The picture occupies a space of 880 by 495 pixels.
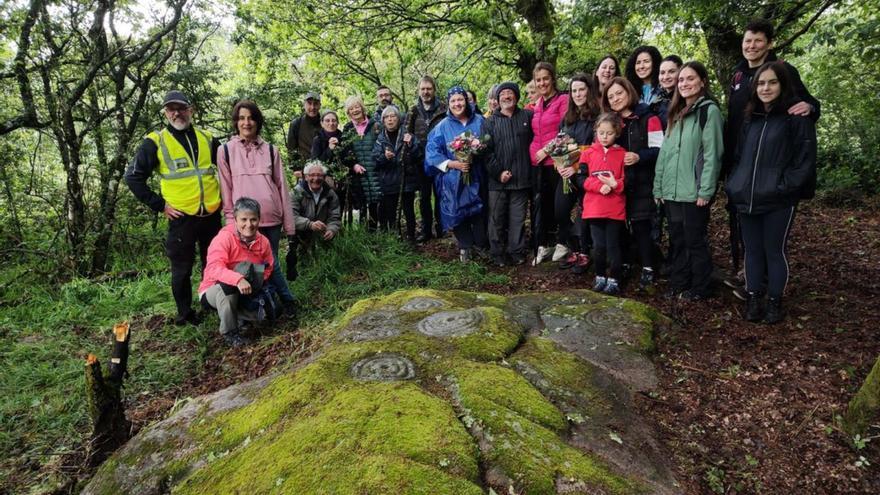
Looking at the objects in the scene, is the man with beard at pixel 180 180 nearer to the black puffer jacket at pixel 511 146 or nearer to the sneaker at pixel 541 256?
the black puffer jacket at pixel 511 146

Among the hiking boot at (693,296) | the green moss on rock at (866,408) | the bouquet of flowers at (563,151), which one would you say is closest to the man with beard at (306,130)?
the bouquet of flowers at (563,151)

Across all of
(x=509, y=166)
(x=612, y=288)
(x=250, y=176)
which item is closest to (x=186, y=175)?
(x=250, y=176)

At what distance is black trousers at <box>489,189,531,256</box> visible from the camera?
6.19 metres

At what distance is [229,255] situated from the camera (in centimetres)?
462

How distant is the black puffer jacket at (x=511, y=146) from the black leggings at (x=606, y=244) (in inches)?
49.7

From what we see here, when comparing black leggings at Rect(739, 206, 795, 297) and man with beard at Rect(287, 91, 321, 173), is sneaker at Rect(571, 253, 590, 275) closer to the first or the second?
black leggings at Rect(739, 206, 795, 297)

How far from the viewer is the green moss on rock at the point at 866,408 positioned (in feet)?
8.95

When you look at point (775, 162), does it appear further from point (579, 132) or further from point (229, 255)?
point (229, 255)

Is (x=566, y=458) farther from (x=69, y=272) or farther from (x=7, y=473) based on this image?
(x=69, y=272)

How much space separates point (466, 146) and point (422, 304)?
8.69 ft

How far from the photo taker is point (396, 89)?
16125 millimetres

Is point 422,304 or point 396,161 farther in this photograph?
point 396,161

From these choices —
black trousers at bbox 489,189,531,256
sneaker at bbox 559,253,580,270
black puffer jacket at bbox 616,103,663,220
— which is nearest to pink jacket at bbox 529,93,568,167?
black trousers at bbox 489,189,531,256

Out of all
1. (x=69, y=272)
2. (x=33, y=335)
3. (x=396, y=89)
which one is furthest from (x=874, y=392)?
(x=396, y=89)
